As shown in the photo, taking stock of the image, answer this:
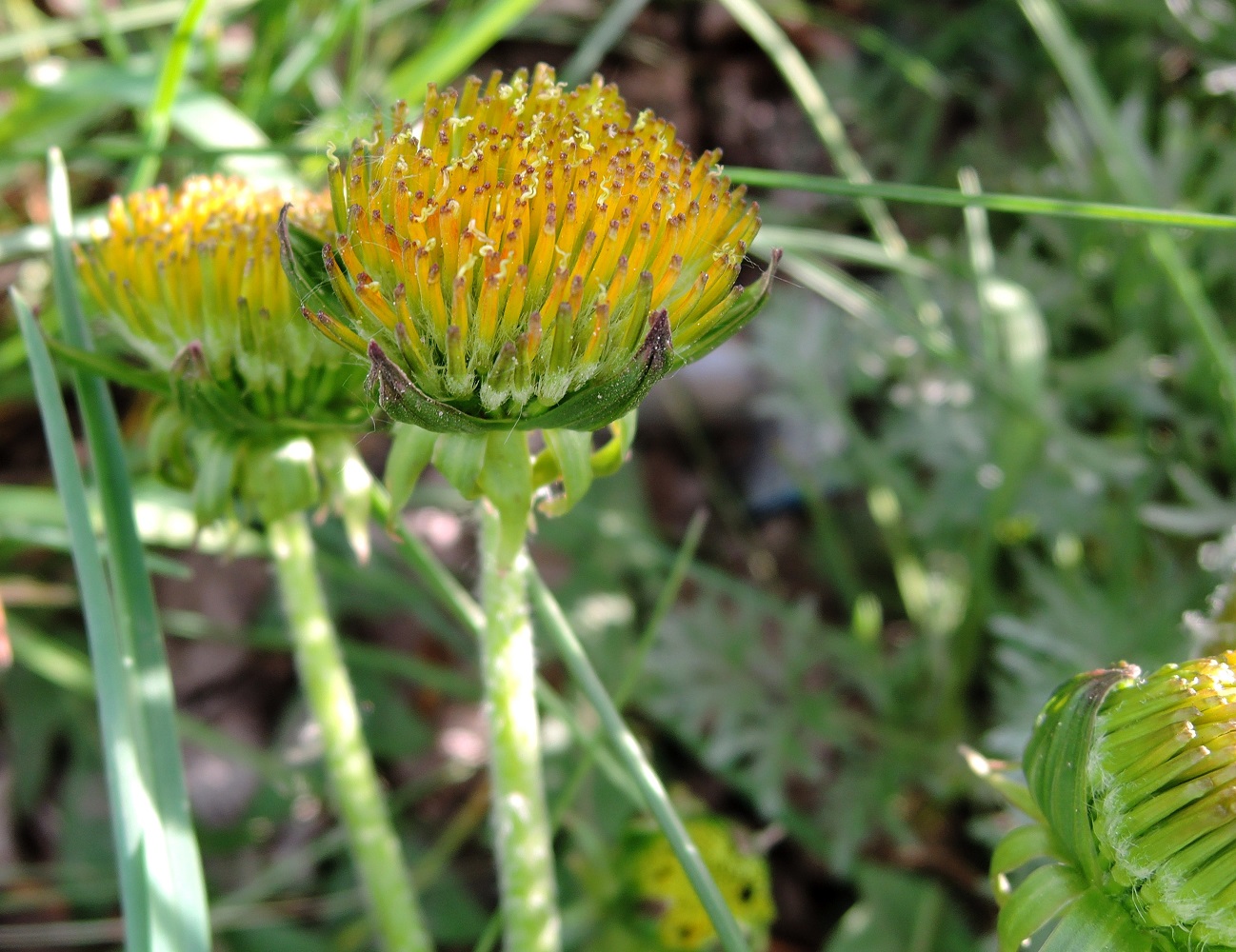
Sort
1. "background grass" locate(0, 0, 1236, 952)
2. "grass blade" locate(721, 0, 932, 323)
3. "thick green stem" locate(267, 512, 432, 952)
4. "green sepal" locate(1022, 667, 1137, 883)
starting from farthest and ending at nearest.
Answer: "grass blade" locate(721, 0, 932, 323)
"background grass" locate(0, 0, 1236, 952)
"thick green stem" locate(267, 512, 432, 952)
"green sepal" locate(1022, 667, 1137, 883)

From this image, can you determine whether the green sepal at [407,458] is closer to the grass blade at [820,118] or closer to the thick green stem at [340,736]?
the thick green stem at [340,736]

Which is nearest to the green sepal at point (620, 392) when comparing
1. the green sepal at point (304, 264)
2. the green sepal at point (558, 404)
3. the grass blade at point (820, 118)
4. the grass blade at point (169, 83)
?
the green sepal at point (558, 404)

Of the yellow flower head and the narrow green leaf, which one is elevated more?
the narrow green leaf

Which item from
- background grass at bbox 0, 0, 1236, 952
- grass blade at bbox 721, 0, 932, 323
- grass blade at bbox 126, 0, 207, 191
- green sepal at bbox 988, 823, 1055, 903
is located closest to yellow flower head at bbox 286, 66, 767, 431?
green sepal at bbox 988, 823, 1055, 903

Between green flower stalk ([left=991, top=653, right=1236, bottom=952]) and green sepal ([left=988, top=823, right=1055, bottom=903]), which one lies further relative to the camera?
green sepal ([left=988, top=823, right=1055, bottom=903])

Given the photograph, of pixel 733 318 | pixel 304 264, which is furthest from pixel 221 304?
pixel 733 318

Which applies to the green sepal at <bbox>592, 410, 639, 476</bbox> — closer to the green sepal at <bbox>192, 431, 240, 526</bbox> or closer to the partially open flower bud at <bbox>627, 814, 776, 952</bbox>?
the green sepal at <bbox>192, 431, 240, 526</bbox>

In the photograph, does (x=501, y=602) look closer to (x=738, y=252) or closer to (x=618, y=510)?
(x=738, y=252)
